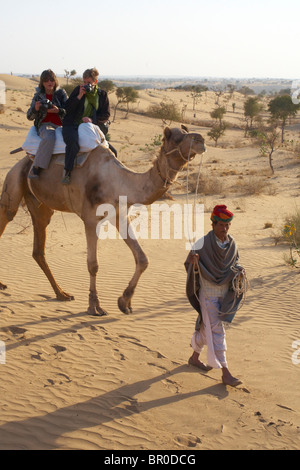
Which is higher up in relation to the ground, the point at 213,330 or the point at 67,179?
the point at 67,179

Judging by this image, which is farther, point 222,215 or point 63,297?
point 63,297

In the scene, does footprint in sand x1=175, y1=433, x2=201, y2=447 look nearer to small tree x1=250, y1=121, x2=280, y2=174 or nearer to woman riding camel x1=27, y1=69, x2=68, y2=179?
woman riding camel x1=27, y1=69, x2=68, y2=179

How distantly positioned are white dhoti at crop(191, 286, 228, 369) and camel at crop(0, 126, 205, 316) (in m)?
1.57

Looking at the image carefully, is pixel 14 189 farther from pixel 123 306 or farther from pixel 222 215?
pixel 222 215

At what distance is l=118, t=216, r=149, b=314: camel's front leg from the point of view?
682cm

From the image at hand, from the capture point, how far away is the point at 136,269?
6.88m

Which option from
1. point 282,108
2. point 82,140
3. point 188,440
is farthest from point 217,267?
point 282,108

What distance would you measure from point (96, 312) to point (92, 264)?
0.68 metres

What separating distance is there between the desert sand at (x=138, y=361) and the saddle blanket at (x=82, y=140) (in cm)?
223

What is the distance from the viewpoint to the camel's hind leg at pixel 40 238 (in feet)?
26.3
